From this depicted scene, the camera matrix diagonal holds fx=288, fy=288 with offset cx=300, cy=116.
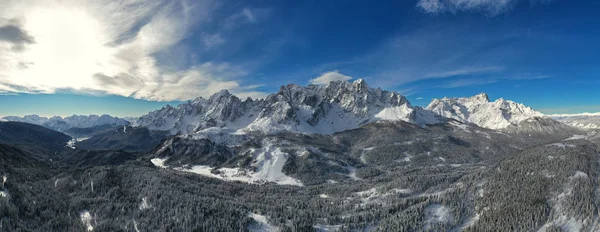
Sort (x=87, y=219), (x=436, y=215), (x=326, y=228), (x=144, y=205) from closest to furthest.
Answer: (x=326, y=228) → (x=436, y=215) → (x=87, y=219) → (x=144, y=205)

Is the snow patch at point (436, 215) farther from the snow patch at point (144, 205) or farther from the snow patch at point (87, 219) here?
the snow patch at point (87, 219)

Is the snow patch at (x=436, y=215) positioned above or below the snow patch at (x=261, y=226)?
above

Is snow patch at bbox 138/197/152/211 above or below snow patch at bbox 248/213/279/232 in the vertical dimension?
above

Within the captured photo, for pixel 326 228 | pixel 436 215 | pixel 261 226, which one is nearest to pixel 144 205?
pixel 261 226

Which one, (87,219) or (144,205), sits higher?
(144,205)

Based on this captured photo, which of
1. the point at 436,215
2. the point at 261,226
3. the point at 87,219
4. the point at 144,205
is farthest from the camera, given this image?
the point at 144,205

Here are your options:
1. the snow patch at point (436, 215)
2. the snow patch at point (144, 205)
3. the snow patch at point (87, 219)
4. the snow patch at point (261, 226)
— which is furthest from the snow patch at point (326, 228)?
the snow patch at point (87, 219)

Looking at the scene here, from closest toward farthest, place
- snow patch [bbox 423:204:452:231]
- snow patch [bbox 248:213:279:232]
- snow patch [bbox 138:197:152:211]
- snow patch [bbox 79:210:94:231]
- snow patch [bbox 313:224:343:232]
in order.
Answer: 1. snow patch [bbox 248:213:279:232]
2. snow patch [bbox 423:204:452:231]
3. snow patch [bbox 79:210:94:231]
4. snow patch [bbox 313:224:343:232]
5. snow patch [bbox 138:197:152:211]

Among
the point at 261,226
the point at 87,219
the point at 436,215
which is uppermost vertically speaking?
the point at 436,215

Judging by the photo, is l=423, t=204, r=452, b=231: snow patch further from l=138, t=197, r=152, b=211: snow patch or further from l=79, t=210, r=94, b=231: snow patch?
l=79, t=210, r=94, b=231: snow patch

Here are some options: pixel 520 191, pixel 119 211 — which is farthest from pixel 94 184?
pixel 520 191

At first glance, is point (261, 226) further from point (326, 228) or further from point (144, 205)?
point (144, 205)

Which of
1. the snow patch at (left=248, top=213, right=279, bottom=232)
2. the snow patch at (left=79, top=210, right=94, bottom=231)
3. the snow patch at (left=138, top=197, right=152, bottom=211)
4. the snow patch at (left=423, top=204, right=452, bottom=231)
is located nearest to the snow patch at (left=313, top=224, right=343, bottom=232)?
the snow patch at (left=248, top=213, right=279, bottom=232)
